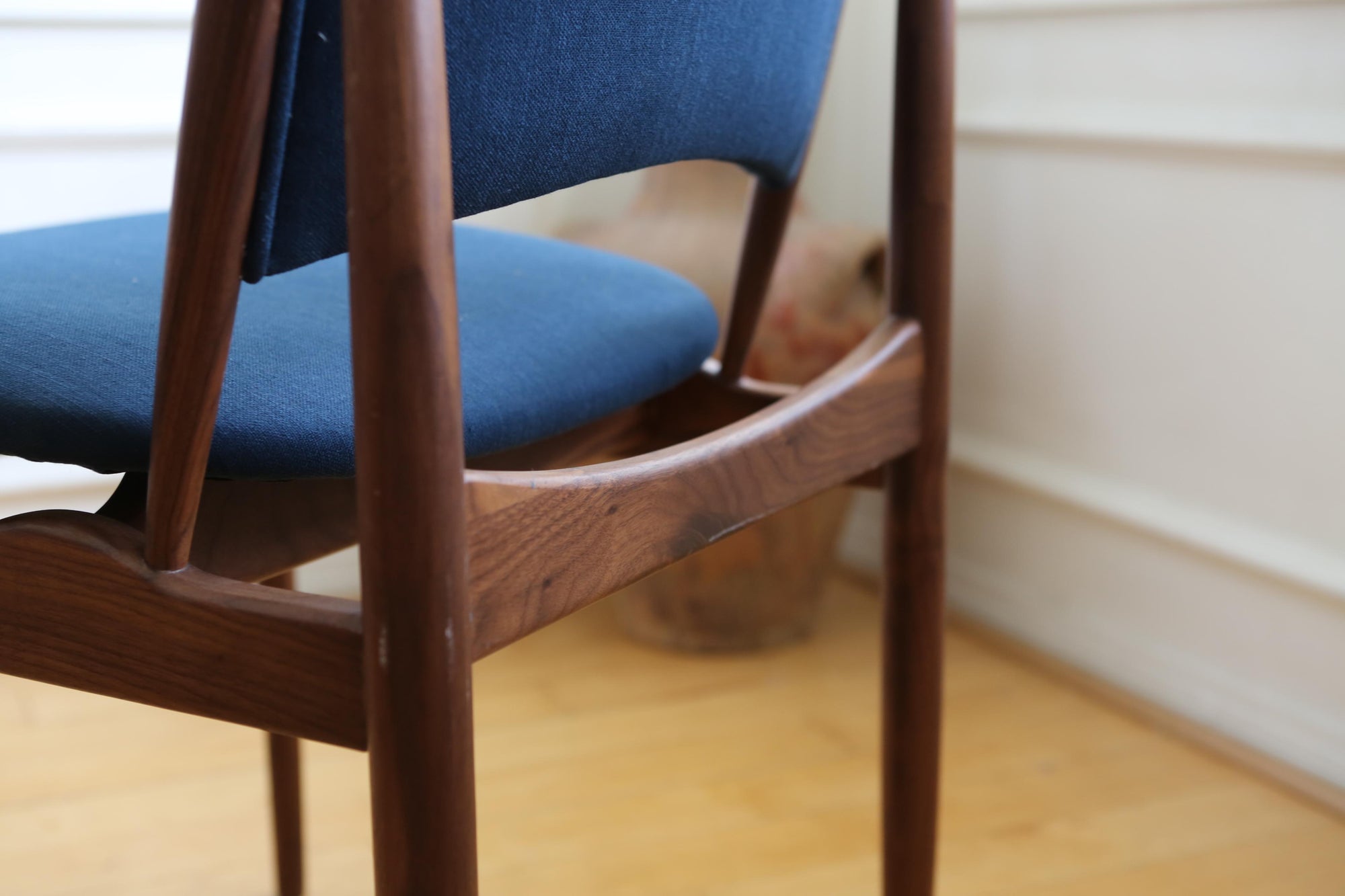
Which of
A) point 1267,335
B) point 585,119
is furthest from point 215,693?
point 1267,335

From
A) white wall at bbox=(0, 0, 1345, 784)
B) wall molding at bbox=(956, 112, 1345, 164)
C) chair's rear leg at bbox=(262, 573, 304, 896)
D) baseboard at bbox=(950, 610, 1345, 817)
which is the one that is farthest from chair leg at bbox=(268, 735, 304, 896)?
wall molding at bbox=(956, 112, 1345, 164)

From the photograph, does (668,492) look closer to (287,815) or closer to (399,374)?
(399,374)

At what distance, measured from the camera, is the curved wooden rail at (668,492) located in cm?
41

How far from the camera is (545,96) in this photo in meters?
0.42

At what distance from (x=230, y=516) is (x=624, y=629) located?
1.08 m

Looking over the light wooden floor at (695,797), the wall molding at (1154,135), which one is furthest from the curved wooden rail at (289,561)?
the wall molding at (1154,135)

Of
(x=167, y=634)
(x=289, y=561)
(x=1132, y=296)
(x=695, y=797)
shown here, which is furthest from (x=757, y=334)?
(x=167, y=634)

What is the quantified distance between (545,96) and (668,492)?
0.16m

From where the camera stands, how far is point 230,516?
505mm

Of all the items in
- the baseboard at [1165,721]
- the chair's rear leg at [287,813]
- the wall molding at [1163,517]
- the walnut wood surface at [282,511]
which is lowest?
the baseboard at [1165,721]

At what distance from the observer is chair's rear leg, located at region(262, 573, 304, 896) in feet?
Result: 3.13

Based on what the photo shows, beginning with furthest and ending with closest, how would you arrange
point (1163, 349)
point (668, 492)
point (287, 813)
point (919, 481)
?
point (1163, 349)
point (287, 813)
point (919, 481)
point (668, 492)

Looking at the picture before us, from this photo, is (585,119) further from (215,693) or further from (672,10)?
(215,693)

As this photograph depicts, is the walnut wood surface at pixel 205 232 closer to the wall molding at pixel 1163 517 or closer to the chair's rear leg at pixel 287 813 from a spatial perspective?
the chair's rear leg at pixel 287 813
